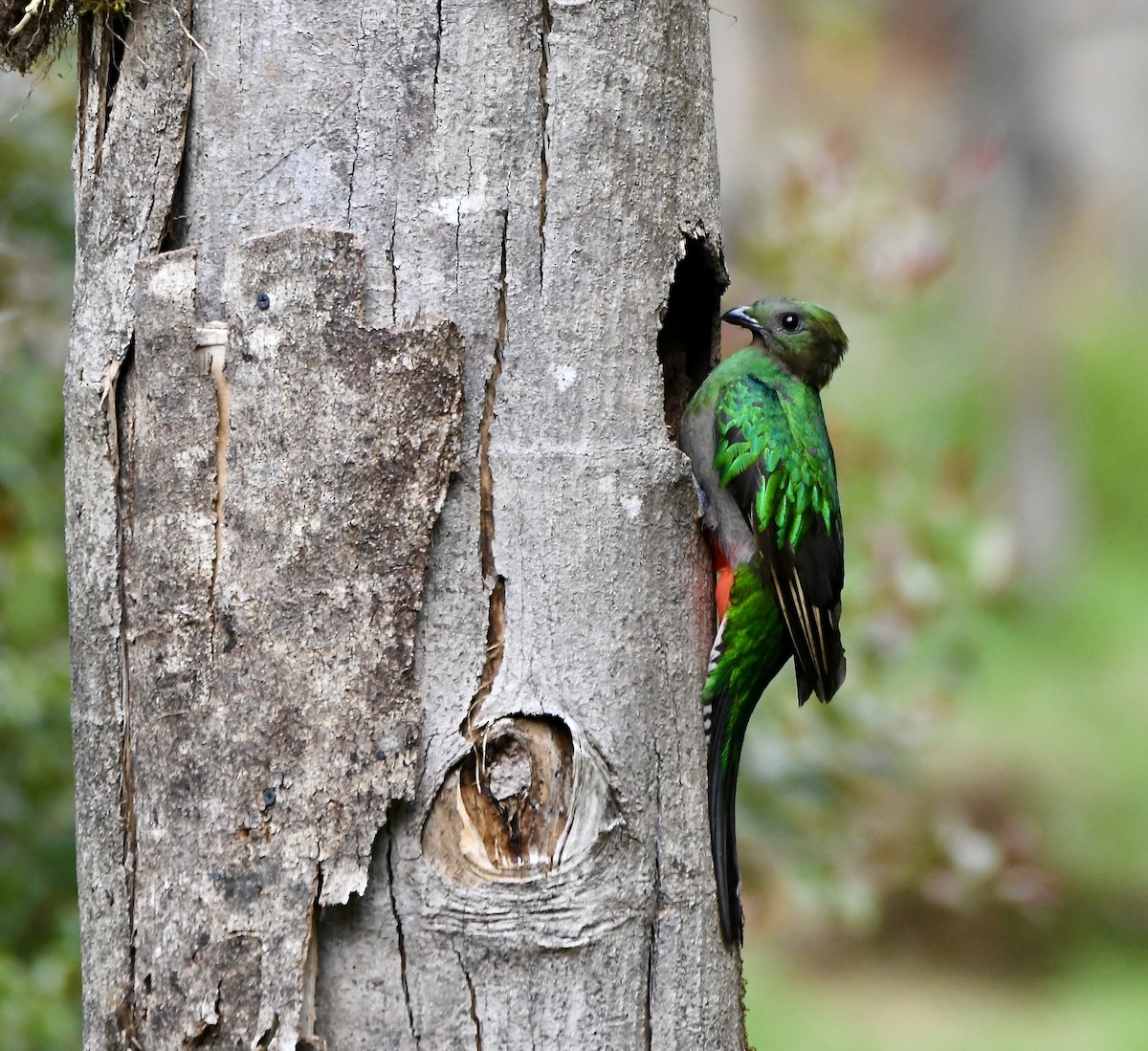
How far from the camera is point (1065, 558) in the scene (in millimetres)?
11734

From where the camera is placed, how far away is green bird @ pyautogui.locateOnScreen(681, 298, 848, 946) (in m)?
2.28

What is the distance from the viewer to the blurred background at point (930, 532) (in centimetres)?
350

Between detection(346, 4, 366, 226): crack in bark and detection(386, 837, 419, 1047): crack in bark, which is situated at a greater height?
detection(346, 4, 366, 226): crack in bark

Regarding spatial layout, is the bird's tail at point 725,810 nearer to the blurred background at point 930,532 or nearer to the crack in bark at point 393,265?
the crack in bark at point 393,265

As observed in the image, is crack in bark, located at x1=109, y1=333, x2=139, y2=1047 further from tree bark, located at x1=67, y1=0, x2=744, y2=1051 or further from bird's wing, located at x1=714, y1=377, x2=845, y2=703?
bird's wing, located at x1=714, y1=377, x2=845, y2=703

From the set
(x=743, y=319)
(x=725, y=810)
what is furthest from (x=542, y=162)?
(x=743, y=319)

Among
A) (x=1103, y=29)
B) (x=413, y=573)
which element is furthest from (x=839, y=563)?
(x=1103, y=29)

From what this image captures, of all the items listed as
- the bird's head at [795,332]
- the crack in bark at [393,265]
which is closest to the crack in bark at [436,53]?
the crack in bark at [393,265]

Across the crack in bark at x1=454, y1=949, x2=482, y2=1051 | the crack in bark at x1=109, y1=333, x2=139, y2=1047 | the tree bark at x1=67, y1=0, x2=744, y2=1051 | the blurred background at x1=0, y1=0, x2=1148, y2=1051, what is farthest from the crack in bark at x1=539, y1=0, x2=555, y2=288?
the blurred background at x1=0, y1=0, x2=1148, y2=1051

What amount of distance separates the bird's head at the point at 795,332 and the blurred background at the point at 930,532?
80 cm

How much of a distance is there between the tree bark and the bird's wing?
0.61 metres

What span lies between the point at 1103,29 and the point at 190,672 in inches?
522

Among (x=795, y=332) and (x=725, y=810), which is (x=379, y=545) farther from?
(x=795, y=332)

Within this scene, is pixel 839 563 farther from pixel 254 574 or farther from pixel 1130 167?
pixel 1130 167
